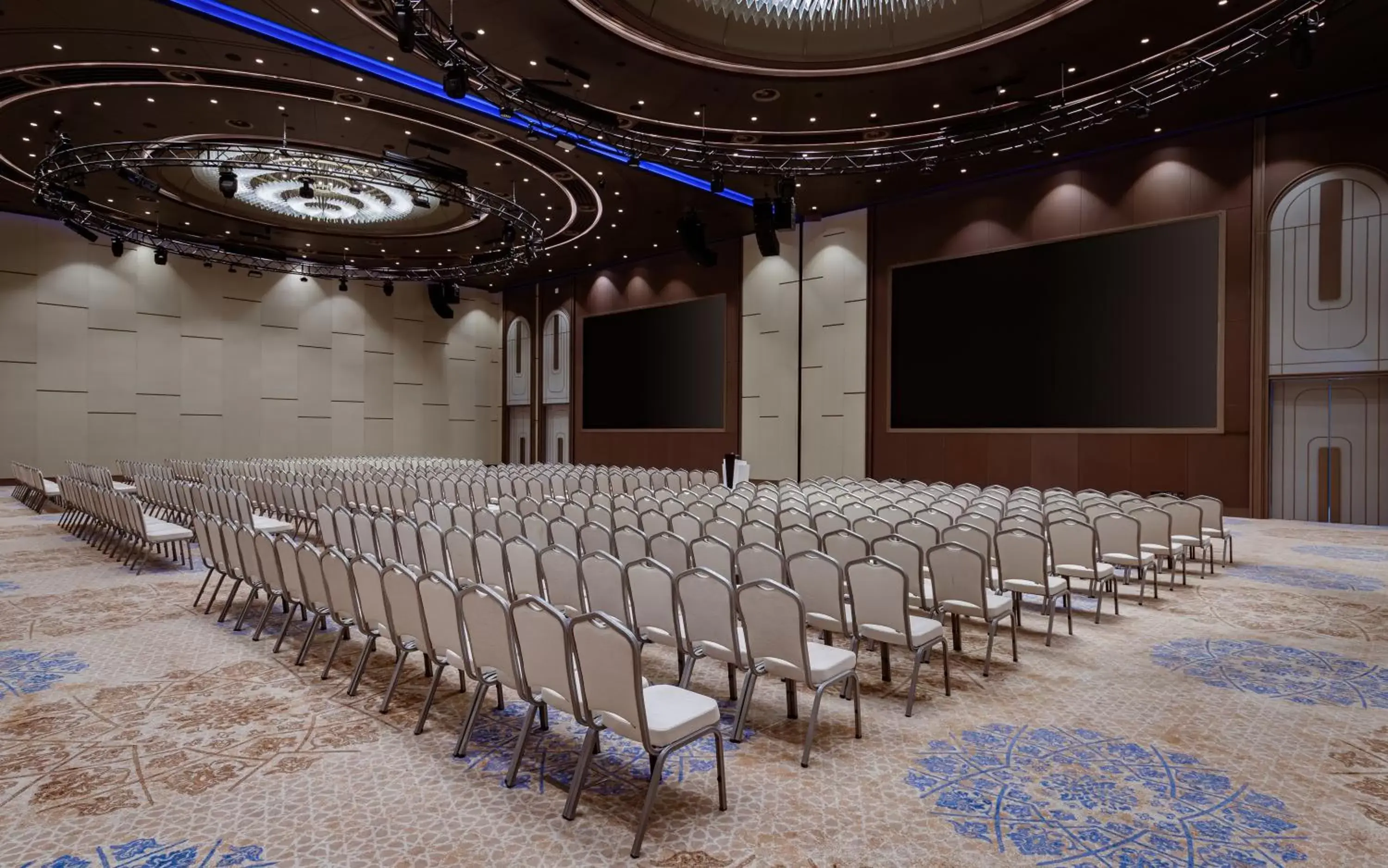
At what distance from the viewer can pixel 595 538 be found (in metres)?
6.37

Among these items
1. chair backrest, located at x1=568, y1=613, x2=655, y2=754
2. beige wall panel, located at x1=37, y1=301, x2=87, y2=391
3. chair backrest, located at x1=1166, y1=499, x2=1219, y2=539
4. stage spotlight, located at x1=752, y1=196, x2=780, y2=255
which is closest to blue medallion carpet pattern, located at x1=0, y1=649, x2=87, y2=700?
chair backrest, located at x1=568, y1=613, x2=655, y2=754

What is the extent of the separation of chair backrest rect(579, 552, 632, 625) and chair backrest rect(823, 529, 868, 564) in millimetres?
1625

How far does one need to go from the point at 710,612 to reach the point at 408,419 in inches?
967

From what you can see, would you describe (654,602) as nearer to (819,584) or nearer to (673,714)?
(819,584)

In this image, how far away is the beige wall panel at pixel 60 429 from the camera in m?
19.1

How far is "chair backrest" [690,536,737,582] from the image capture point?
16.5 ft

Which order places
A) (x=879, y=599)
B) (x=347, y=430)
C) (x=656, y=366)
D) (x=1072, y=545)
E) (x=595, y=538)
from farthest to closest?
1. (x=347, y=430)
2. (x=656, y=366)
3. (x=1072, y=545)
4. (x=595, y=538)
5. (x=879, y=599)

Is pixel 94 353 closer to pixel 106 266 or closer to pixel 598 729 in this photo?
pixel 106 266

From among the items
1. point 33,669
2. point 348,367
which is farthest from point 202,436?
point 33,669

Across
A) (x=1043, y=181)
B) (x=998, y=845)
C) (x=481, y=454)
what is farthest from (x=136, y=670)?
(x=481, y=454)

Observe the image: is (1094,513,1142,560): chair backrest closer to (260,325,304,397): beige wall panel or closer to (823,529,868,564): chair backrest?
(823,529,868,564): chair backrest

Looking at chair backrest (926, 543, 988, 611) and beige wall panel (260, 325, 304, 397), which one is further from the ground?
beige wall panel (260, 325, 304, 397)

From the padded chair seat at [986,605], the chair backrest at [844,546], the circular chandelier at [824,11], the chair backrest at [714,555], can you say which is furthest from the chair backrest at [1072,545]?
the circular chandelier at [824,11]

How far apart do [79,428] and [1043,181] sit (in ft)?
83.0
